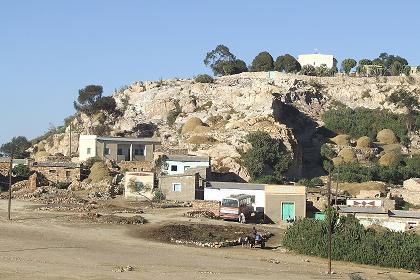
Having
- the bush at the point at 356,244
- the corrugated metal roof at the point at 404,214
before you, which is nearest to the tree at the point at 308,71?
the corrugated metal roof at the point at 404,214

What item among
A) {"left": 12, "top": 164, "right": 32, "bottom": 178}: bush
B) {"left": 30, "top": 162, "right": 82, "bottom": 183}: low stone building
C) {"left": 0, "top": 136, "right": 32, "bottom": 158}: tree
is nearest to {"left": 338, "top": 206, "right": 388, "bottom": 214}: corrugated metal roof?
{"left": 30, "top": 162, "right": 82, "bottom": 183}: low stone building

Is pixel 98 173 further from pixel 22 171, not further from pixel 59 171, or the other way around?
pixel 22 171

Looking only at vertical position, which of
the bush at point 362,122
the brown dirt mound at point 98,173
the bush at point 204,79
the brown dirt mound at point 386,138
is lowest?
the brown dirt mound at point 98,173

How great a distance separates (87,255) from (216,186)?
19.9m

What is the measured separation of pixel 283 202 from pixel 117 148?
2358 cm

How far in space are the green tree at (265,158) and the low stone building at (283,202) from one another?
42.4ft

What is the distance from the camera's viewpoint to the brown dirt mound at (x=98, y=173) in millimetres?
57069

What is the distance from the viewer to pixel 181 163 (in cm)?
5841

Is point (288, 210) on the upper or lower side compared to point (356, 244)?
upper

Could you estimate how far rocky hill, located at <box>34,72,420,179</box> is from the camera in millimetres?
66375

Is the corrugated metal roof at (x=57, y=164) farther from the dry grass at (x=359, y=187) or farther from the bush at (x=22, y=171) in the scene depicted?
the dry grass at (x=359, y=187)

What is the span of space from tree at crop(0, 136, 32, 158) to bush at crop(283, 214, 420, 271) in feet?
154

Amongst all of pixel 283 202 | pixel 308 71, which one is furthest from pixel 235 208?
pixel 308 71

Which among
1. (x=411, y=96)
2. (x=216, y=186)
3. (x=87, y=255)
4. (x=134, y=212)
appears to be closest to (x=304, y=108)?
(x=411, y=96)
